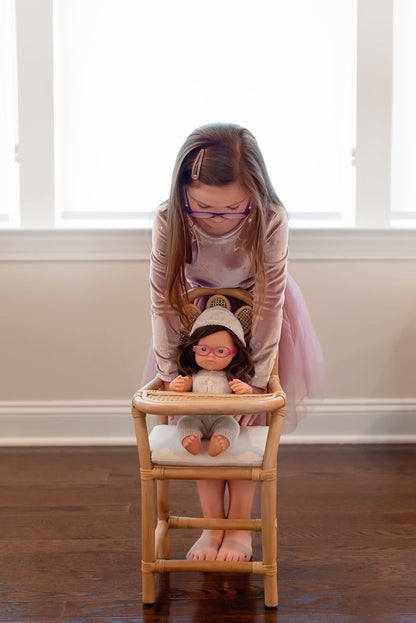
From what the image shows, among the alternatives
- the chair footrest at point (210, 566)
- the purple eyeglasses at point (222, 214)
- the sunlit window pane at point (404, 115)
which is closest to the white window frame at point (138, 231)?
the sunlit window pane at point (404, 115)

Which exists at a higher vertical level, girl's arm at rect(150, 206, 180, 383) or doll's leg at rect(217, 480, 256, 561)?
girl's arm at rect(150, 206, 180, 383)

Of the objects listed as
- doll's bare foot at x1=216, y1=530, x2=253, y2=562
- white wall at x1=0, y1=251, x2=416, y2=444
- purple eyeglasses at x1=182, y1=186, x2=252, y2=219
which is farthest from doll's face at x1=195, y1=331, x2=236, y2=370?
white wall at x1=0, y1=251, x2=416, y2=444

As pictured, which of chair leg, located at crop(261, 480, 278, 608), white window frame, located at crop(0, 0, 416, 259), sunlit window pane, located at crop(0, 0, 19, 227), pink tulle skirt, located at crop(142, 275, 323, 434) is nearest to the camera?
chair leg, located at crop(261, 480, 278, 608)

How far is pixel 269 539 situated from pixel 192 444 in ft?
0.89

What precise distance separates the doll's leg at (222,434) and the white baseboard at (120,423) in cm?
→ 116

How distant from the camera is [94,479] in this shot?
2.25 meters

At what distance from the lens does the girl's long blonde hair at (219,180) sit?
1540 mm

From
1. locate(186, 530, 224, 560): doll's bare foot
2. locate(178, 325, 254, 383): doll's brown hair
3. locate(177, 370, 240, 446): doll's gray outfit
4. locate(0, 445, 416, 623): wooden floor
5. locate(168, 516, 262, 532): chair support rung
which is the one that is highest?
locate(178, 325, 254, 383): doll's brown hair

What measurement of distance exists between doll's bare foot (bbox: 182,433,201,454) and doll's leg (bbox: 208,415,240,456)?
27 mm

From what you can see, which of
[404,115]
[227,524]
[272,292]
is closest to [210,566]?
[227,524]

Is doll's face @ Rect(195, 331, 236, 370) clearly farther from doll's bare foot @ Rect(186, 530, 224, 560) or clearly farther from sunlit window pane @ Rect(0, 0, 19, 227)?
sunlit window pane @ Rect(0, 0, 19, 227)

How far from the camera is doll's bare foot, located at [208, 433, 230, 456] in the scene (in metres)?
1.44

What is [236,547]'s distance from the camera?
164 centimetres

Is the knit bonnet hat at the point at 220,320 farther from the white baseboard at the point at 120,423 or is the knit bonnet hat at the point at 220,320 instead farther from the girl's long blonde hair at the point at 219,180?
the white baseboard at the point at 120,423
